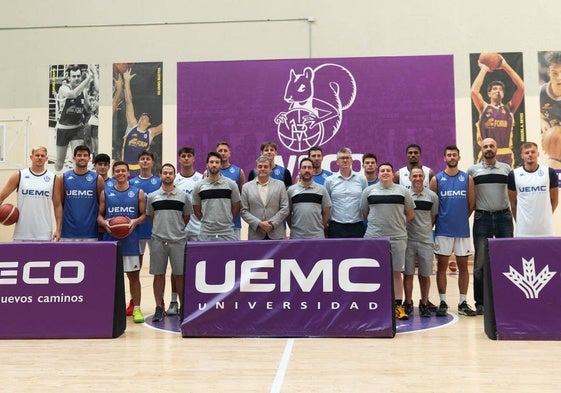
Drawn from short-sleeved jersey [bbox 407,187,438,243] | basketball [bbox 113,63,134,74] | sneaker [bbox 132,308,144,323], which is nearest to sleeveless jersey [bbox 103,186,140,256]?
sneaker [bbox 132,308,144,323]

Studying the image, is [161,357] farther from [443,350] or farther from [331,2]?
[331,2]

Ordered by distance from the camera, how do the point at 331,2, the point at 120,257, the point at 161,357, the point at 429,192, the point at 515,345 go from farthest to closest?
the point at 331,2, the point at 429,192, the point at 120,257, the point at 515,345, the point at 161,357

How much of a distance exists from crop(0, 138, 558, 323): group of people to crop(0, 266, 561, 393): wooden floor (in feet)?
3.25

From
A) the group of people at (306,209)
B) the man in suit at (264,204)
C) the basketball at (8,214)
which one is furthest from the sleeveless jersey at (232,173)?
the basketball at (8,214)

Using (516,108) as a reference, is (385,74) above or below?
above

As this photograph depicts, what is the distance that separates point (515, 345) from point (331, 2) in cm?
923

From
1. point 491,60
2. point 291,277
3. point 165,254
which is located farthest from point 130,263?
point 491,60

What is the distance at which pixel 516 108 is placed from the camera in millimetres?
11008

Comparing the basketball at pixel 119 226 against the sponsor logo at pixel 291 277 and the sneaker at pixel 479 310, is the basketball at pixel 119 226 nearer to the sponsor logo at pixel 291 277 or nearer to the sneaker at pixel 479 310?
the sponsor logo at pixel 291 277

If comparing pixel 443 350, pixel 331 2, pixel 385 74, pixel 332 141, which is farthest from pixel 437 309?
pixel 331 2

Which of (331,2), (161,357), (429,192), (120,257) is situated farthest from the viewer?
(331,2)

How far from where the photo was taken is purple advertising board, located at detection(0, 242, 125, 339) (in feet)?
15.3

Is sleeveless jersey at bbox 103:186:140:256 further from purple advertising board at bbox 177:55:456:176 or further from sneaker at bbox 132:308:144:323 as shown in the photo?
purple advertising board at bbox 177:55:456:176

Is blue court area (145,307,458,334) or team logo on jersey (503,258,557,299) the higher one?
team logo on jersey (503,258,557,299)
